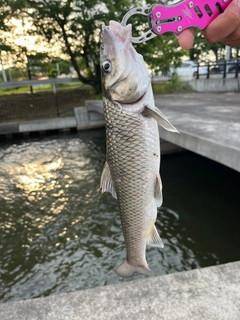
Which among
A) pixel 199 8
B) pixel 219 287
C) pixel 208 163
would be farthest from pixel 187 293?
pixel 208 163

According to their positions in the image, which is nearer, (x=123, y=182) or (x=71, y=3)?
(x=123, y=182)

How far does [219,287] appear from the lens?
2709 millimetres

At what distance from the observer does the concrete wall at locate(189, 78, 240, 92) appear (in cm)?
1706

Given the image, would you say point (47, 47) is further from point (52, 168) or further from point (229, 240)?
point (229, 240)

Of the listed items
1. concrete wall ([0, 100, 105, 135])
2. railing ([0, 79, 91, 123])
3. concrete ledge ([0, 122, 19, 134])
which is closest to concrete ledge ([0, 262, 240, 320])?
concrete wall ([0, 100, 105, 135])

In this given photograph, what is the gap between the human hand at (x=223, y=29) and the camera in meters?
1.53

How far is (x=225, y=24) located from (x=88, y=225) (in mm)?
5645

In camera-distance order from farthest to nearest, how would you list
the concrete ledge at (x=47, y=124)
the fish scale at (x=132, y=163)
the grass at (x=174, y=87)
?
the grass at (x=174, y=87) → the concrete ledge at (x=47, y=124) → the fish scale at (x=132, y=163)

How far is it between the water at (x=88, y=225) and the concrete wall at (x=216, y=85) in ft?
28.5

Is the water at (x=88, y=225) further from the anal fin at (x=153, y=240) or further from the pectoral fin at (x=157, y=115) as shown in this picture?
the pectoral fin at (x=157, y=115)

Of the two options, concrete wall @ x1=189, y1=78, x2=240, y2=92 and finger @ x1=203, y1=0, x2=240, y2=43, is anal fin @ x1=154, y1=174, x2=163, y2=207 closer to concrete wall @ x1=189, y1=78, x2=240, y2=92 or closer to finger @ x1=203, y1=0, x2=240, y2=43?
finger @ x1=203, y1=0, x2=240, y2=43

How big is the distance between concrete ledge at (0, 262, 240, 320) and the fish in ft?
2.14

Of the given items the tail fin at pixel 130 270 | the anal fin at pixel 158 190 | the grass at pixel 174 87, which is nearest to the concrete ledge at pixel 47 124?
the grass at pixel 174 87

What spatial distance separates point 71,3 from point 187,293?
1797 centimetres
